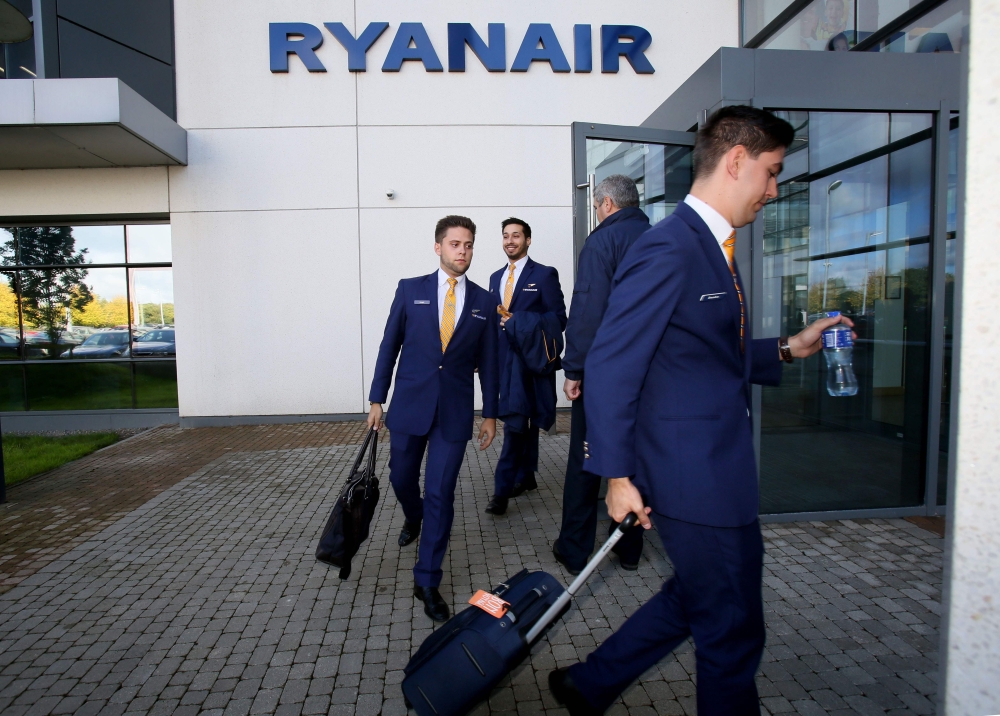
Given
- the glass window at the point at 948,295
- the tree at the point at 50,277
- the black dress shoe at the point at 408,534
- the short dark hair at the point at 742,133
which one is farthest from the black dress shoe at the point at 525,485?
the tree at the point at 50,277

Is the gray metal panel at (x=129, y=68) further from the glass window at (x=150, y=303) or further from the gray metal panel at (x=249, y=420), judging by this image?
the gray metal panel at (x=249, y=420)

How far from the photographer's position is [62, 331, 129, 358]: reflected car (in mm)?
9484

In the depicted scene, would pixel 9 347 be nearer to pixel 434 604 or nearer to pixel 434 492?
pixel 434 492

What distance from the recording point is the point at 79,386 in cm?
953

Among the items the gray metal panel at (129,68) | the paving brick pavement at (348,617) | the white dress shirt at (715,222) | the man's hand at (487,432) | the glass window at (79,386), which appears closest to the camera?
the white dress shirt at (715,222)

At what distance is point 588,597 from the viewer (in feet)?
10.9

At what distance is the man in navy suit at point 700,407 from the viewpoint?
1747 millimetres

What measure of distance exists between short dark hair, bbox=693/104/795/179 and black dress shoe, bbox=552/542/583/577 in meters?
2.50

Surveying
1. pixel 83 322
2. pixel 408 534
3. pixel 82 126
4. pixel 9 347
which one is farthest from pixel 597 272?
pixel 9 347

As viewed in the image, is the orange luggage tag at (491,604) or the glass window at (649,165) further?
the glass window at (649,165)

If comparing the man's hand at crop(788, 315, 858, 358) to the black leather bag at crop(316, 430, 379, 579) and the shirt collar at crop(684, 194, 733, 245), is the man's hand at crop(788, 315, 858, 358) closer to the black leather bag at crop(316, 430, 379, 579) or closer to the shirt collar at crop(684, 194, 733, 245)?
the shirt collar at crop(684, 194, 733, 245)

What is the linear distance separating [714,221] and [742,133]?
0.88ft

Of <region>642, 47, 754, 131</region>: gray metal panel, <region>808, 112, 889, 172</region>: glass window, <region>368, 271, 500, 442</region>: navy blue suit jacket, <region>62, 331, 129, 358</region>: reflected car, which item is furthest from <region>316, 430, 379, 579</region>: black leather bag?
<region>62, 331, 129, 358</region>: reflected car

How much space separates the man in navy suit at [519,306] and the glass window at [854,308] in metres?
1.63
